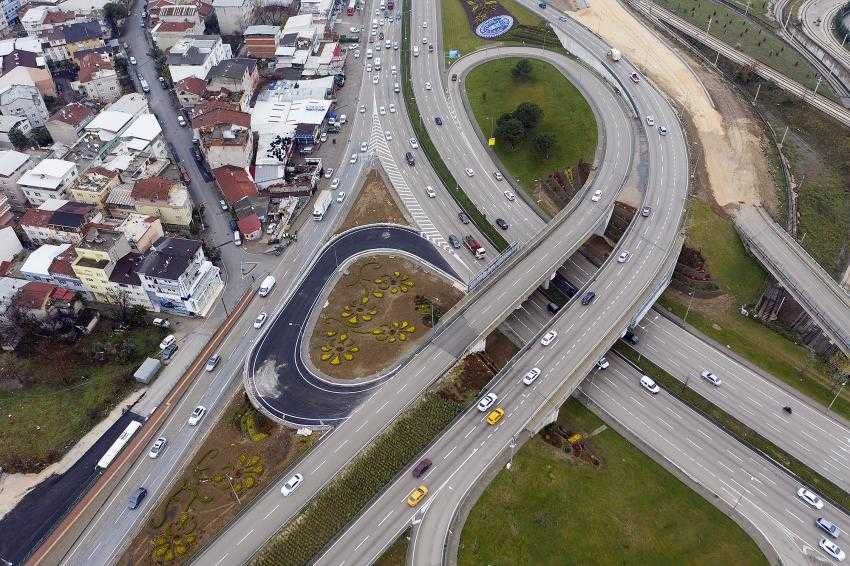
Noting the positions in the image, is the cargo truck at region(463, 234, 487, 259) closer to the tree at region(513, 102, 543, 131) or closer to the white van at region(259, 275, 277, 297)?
the tree at region(513, 102, 543, 131)

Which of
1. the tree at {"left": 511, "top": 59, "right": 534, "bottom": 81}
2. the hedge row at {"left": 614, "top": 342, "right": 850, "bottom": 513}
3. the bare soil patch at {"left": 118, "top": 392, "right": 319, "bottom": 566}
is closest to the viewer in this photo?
the bare soil patch at {"left": 118, "top": 392, "right": 319, "bottom": 566}

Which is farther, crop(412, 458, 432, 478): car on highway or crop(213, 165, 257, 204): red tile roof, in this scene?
crop(213, 165, 257, 204): red tile roof

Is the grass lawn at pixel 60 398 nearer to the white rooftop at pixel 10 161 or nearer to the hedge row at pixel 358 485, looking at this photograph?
the hedge row at pixel 358 485

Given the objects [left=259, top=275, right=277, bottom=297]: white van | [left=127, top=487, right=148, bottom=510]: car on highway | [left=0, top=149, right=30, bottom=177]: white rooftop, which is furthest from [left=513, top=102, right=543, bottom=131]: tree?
[left=0, top=149, right=30, bottom=177]: white rooftop

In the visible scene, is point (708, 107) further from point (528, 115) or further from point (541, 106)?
point (528, 115)

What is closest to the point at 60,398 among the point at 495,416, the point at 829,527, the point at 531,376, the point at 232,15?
the point at 495,416

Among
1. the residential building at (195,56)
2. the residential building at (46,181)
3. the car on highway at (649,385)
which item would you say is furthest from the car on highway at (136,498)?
the residential building at (195,56)
